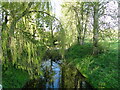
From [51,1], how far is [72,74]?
2.34 m

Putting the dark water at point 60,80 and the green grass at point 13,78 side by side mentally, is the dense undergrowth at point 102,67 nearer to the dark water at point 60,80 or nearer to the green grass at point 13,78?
the dark water at point 60,80

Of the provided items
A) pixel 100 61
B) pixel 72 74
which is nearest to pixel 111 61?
pixel 100 61

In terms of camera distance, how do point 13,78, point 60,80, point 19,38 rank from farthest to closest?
point 60,80 → point 13,78 → point 19,38

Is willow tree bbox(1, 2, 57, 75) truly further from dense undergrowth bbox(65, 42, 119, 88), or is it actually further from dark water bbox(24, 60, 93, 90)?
dense undergrowth bbox(65, 42, 119, 88)

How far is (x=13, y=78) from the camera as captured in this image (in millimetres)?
2775

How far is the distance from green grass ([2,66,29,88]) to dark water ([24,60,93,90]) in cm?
15

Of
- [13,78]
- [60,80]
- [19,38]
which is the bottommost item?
[60,80]

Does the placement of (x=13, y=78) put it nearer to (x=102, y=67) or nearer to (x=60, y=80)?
(x=60, y=80)

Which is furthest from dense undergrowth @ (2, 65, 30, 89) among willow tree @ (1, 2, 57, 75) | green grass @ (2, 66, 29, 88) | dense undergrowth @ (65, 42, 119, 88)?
dense undergrowth @ (65, 42, 119, 88)

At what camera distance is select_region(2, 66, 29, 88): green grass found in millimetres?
2567

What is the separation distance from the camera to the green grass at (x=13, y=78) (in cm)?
257

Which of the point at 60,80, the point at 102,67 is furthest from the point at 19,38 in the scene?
the point at 102,67

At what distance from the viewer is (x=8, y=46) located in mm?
1715

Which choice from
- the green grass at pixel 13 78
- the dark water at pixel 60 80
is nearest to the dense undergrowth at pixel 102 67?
the dark water at pixel 60 80
